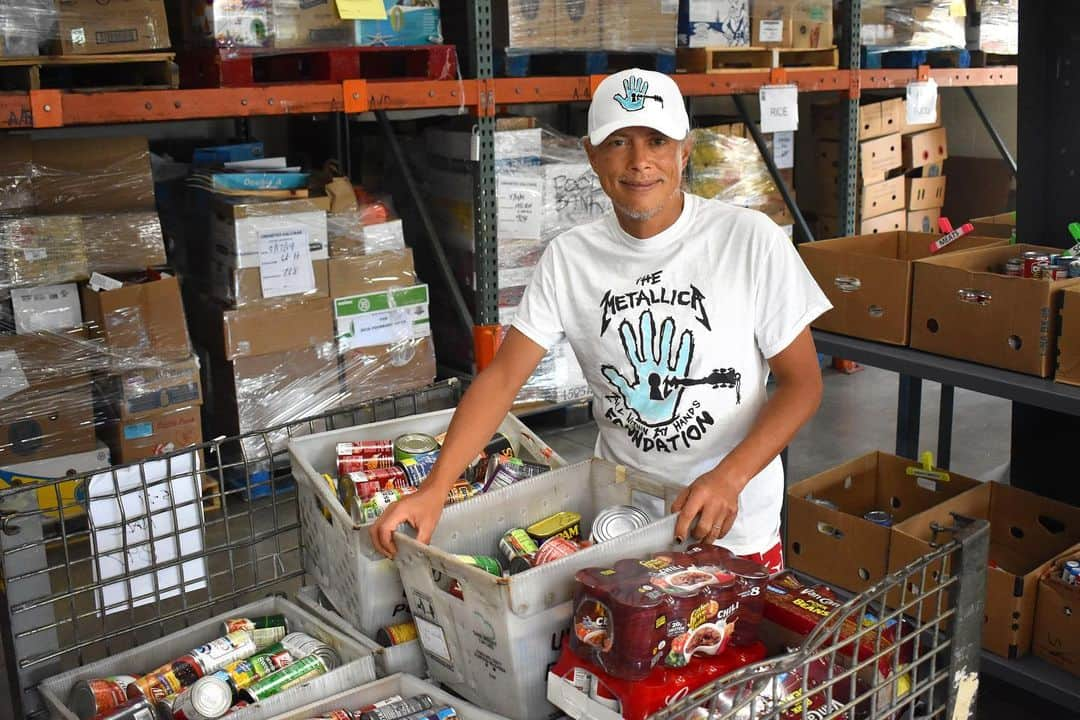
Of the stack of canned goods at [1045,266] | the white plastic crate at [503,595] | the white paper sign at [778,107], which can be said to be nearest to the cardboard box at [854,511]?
the stack of canned goods at [1045,266]

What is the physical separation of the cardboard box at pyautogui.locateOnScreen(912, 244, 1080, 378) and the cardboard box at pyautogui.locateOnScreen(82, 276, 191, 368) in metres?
2.65

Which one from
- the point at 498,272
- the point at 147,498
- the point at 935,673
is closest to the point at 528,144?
the point at 498,272

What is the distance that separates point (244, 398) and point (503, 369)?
260 centimetres

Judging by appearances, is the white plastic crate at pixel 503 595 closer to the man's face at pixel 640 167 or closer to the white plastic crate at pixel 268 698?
the white plastic crate at pixel 268 698

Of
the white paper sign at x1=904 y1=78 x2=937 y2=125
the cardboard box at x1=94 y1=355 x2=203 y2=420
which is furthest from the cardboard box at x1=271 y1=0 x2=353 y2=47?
the white paper sign at x1=904 y1=78 x2=937 y2=125

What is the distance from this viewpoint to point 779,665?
1.11 meters

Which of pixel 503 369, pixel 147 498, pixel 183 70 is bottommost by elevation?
pixel 147 498

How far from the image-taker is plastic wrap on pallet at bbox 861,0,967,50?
6145 millimetres

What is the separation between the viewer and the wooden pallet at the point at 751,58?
5207 mm

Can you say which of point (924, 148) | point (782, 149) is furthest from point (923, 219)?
point (782, 149)

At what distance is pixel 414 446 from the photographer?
201 centimetres

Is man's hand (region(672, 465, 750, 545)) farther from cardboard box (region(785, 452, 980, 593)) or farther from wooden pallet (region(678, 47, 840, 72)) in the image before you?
wooden pallet (region(678, 47, 840, 72))

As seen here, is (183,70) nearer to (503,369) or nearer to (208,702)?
(503,369)

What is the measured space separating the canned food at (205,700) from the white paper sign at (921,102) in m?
5.38
